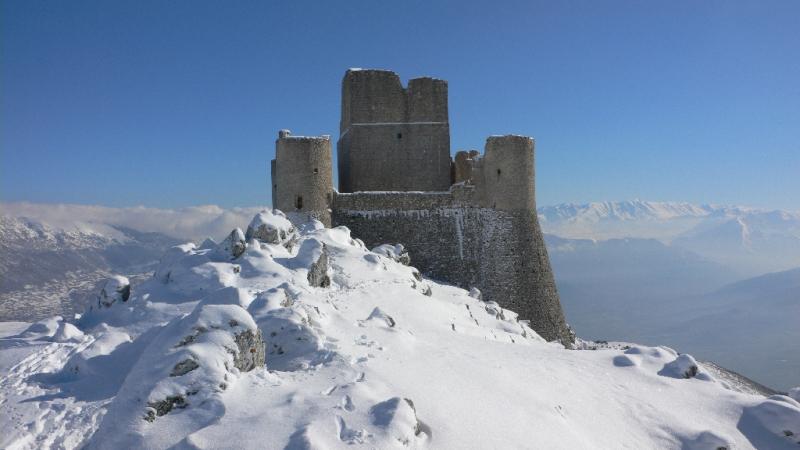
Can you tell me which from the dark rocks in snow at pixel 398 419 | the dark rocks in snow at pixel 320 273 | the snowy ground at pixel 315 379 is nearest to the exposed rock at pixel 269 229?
the snowy ground at pixel 315 379

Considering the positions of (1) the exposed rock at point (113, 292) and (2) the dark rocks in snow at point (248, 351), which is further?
(1) the exposed rock at point (113, 292)

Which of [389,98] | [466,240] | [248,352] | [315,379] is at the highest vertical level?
[389,98]

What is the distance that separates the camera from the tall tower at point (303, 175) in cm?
2427

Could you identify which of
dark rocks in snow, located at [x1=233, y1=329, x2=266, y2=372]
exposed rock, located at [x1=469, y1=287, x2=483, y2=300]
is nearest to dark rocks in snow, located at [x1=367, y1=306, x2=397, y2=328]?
dark rocks in snow, located at [x1=233, y1=329, x2=266, y2=372]

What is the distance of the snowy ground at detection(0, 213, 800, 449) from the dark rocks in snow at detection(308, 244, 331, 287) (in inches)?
2.2

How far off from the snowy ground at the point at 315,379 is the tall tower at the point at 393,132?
1218cm

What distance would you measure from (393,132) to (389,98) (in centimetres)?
177

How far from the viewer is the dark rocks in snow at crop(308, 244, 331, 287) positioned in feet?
51.8

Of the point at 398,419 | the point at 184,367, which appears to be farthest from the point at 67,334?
the point at 398,419

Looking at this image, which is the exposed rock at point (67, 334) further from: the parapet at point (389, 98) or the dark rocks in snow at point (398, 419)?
the parapet at point (389, 98)

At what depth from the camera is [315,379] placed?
8992 millimetres

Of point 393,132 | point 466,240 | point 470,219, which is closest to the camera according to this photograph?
point 466,240

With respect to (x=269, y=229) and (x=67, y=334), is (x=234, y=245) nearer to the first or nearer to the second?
(x=269, y=229)

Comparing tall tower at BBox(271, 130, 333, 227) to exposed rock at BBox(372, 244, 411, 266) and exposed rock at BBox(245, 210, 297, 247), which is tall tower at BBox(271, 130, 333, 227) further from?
exposed rock at BBox(245, 210, 297, 247)
